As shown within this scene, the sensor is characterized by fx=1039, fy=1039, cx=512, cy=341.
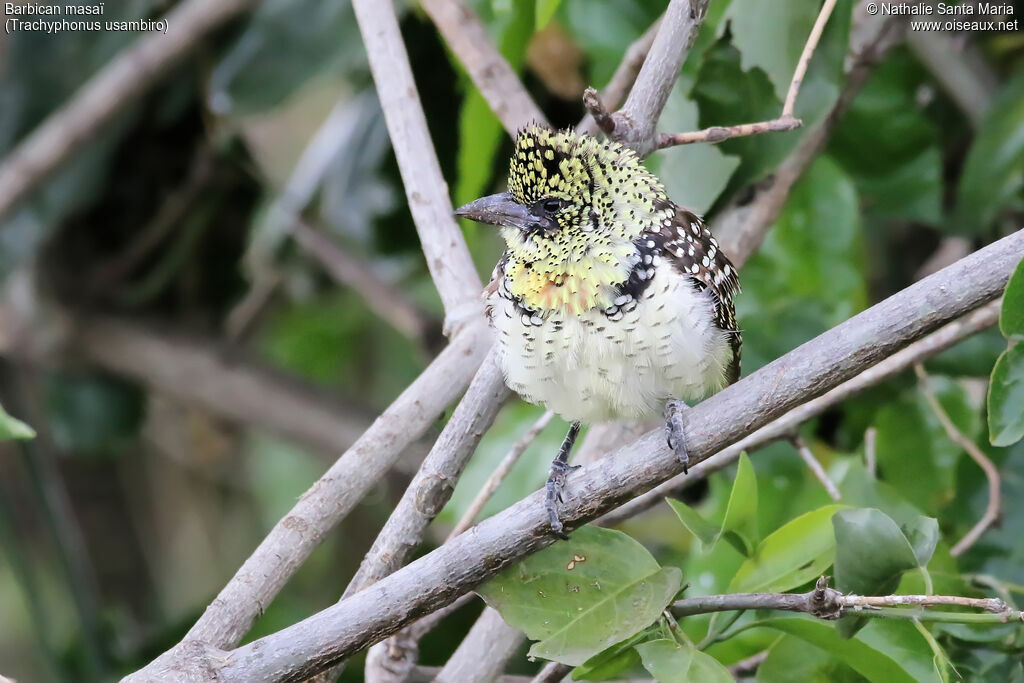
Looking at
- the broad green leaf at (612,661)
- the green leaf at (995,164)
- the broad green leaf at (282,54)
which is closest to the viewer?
the broad green leaf at (612,661)

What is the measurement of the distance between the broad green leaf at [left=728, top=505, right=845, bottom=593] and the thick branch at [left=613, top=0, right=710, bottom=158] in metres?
0.60

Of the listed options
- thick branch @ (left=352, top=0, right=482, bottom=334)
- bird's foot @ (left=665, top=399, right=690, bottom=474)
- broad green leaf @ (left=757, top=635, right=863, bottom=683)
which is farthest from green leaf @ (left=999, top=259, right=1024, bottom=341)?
thick branch @ (left=352, top=0, right=482, bottom=334)

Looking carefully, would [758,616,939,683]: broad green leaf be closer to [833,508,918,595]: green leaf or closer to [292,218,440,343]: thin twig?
[833,508,918,595]: green leaf

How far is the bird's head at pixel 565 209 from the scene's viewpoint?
1.49m

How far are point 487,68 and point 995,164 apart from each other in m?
1.07

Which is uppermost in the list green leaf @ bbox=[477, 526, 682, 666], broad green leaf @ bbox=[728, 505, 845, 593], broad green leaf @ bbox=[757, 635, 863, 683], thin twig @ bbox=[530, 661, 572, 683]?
green leaf @ bbox=[477, 526, 682, 666]

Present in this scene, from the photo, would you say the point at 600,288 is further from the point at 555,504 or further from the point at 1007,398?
the point at 1007,398

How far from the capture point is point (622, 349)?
57.2 inches

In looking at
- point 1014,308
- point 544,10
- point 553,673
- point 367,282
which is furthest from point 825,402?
point 367,282

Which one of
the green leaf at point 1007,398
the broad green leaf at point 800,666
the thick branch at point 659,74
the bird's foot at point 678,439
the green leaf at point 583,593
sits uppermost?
the thick branch at point 659,74

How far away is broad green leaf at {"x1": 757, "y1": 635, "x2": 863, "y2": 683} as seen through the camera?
4.63 feet

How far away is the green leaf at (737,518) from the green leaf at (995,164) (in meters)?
1.05

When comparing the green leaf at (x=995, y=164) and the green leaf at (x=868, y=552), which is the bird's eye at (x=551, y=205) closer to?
the green leaf at (x=868, y=552)

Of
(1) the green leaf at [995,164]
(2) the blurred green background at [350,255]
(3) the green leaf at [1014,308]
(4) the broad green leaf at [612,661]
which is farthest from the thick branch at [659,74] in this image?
(1) the green leaf at [995,164]
